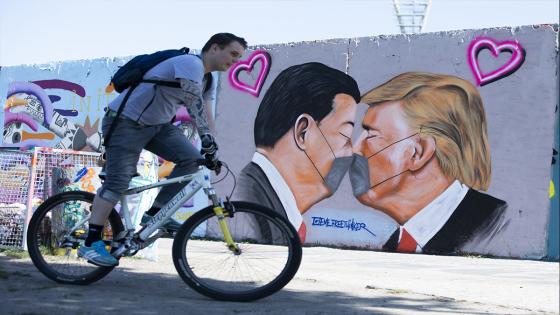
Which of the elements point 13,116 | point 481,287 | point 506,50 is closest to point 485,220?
point 506,50

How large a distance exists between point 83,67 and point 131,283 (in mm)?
9267

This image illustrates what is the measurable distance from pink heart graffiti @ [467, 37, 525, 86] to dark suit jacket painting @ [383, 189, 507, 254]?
4.60 feet

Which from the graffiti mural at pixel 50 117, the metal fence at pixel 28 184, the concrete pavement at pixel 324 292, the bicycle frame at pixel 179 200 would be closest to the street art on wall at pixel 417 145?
the concrete pavement at pixel 324 292

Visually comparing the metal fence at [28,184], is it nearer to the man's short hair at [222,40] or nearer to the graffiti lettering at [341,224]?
the man's short hair at [222,40]

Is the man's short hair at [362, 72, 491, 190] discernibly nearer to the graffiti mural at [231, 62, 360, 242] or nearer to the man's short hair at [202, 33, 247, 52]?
the graffiti mural at [231, 62, 360, 242]

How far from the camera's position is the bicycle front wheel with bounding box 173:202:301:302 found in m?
4.75

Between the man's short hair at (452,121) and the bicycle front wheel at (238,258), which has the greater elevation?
the man's short hair at (452,121)

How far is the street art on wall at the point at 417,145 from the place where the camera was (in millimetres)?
9633

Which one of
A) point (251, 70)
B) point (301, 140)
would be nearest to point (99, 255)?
point (301, 140)

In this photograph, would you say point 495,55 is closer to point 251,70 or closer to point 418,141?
point 418,141

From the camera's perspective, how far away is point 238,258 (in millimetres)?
4980

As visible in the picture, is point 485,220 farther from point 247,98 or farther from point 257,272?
point 257,272

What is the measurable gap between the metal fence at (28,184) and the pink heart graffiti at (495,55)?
492 centimetres

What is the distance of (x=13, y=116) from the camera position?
15477 mm
